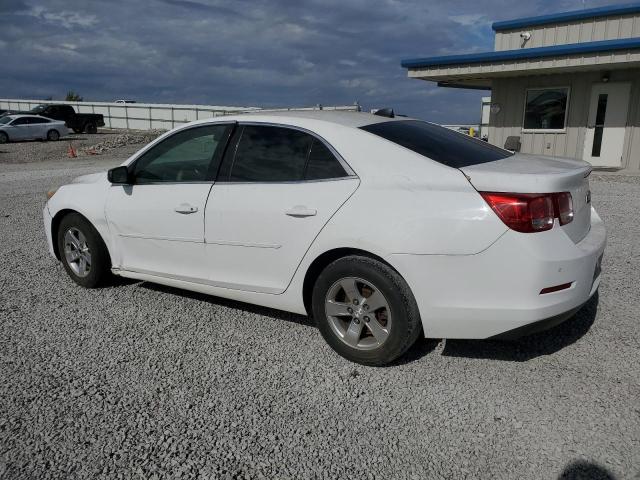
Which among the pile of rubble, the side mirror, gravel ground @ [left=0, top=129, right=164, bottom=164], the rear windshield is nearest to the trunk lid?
the rear windshield

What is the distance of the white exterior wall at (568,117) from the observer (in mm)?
14852

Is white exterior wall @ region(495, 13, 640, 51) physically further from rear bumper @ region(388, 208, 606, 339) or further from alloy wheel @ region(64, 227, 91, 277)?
alloy wheel @ region(64, 227, 91, 277)

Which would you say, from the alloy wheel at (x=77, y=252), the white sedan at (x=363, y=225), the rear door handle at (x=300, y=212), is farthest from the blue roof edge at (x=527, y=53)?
the alloy wheel at (x=77, y=252)

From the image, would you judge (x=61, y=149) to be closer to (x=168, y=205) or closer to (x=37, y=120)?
(x=37, y=120)

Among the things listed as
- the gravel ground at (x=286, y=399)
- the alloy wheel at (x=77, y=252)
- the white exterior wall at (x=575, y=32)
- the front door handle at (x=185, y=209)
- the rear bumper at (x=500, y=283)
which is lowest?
the gravel ground at (x=286, y=399)

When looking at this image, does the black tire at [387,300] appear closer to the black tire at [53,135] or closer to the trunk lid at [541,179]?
the trunk lid at [541,179]

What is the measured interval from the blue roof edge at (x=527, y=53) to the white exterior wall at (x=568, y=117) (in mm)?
1286

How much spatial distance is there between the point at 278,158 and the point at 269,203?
36 cm

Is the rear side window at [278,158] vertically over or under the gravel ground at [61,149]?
over

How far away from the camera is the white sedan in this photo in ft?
9.61

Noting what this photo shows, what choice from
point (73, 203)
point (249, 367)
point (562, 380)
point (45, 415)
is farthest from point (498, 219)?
point (73, 203)

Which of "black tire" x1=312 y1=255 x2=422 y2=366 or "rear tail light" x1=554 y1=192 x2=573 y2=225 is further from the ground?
"rear tail light" x1=554 y1=192 x2=573 y2=225

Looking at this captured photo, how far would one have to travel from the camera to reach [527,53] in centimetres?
1466

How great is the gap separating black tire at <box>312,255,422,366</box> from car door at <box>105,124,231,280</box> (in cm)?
111
